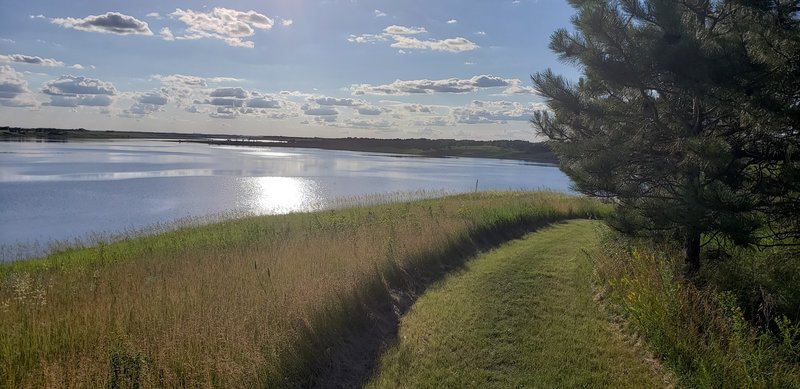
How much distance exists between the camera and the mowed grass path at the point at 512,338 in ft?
19.1

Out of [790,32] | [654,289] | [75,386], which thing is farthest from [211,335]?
[790,32]

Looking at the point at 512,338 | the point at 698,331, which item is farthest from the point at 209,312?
the point at 698,331

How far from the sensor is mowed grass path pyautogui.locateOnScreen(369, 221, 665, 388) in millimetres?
5809

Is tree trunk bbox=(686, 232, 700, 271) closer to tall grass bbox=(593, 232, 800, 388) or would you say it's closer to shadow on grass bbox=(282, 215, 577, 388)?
tall grass bbox=(593, 232, 800, 388)

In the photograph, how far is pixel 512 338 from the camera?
6.81m

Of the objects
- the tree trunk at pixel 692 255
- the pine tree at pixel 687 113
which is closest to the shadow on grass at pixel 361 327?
the pine tree at pixel 687 113

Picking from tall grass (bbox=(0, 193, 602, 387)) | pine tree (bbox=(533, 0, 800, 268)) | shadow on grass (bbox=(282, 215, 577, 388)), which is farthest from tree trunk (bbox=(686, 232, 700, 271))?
tall grass (bbox=(0, 193, 602, 387))

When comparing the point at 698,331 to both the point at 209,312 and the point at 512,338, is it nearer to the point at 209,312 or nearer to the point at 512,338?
the point at 512,338

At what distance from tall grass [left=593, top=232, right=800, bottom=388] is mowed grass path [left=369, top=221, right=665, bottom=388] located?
0.37m

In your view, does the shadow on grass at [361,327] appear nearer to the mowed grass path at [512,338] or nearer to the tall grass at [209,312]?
the tall grass at [209,312]

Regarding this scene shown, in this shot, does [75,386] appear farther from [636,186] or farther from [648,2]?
[648,2]

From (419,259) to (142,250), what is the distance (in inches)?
→ 291

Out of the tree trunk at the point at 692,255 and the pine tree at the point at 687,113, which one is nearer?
the pine tree at the point at 687,113

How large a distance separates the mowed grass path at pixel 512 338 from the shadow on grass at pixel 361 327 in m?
0.26
